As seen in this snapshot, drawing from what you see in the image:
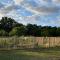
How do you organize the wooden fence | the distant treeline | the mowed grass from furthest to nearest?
the distant treeline → the wooden fence → the mowed grass

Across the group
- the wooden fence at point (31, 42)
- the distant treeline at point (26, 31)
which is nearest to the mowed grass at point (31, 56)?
the wooden fence at point (31, 42)

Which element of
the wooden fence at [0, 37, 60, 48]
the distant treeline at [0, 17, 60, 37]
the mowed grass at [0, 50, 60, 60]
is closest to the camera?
the mowed grass at [0, 50, 60, 60]

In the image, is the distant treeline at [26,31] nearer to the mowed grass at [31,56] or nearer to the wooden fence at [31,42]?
the wooden fence at [31,42]

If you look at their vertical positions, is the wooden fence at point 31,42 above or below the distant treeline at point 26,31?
below

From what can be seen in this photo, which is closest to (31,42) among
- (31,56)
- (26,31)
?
(31,56)

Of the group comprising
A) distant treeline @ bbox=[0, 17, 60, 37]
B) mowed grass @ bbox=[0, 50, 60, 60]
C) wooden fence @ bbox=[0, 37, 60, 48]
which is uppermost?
distant treeline @ bbox=[0, 17, 60, 37]

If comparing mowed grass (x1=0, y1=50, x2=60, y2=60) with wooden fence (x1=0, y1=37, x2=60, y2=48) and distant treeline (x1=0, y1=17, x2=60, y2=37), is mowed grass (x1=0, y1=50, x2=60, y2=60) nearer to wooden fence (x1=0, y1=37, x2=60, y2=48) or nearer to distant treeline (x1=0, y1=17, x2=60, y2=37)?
wooden fence (x1=0, y1=37, x2=60, y2=48)

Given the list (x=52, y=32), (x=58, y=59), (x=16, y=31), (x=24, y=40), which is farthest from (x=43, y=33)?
(x=58, y=59)

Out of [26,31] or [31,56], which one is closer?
[31,56]

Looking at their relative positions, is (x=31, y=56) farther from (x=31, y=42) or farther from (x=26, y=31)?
(x=26, y=31)

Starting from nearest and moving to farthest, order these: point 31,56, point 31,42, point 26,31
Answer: point 31,56
point 31,42
point 26,31

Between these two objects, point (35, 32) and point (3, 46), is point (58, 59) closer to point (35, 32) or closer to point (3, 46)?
point (3, 46)

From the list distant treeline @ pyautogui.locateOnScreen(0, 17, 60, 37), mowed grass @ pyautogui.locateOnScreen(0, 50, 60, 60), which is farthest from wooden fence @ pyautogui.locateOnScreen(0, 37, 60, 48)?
distant treeline @ pyautogui.locateOnScreen(0, 17, 60, 37)

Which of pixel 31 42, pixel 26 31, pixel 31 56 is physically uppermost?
pixel 26 31
